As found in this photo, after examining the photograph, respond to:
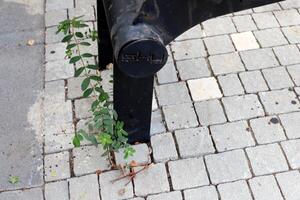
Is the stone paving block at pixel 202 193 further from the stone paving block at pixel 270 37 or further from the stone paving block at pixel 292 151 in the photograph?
the stone paving block at pixel 270 37

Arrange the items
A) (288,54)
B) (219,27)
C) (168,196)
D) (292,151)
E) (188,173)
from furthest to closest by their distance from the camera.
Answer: (219,27) < (288,54) < (292,151) < (188,173) < (168,196)

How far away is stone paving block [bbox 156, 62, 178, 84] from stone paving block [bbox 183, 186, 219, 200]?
904 millimetres

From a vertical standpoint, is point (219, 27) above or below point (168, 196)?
above

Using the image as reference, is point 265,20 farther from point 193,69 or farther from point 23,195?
point 23,195

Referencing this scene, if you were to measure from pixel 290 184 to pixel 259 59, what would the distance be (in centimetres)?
108

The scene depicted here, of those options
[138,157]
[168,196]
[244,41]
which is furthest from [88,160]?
[244,41]

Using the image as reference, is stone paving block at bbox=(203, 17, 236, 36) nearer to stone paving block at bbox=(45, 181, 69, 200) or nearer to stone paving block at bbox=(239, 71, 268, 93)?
stone paving block at bbox=(239, 71, 268, 93)

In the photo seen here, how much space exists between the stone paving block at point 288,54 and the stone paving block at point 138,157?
1.27 metres

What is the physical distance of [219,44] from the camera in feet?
11.8

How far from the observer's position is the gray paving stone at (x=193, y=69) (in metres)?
3.36

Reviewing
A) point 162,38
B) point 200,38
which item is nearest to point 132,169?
point 162,38

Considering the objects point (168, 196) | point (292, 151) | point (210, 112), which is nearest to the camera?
point (168, 196)

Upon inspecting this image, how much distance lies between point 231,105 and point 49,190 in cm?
131

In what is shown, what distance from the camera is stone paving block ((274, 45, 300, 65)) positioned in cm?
344
